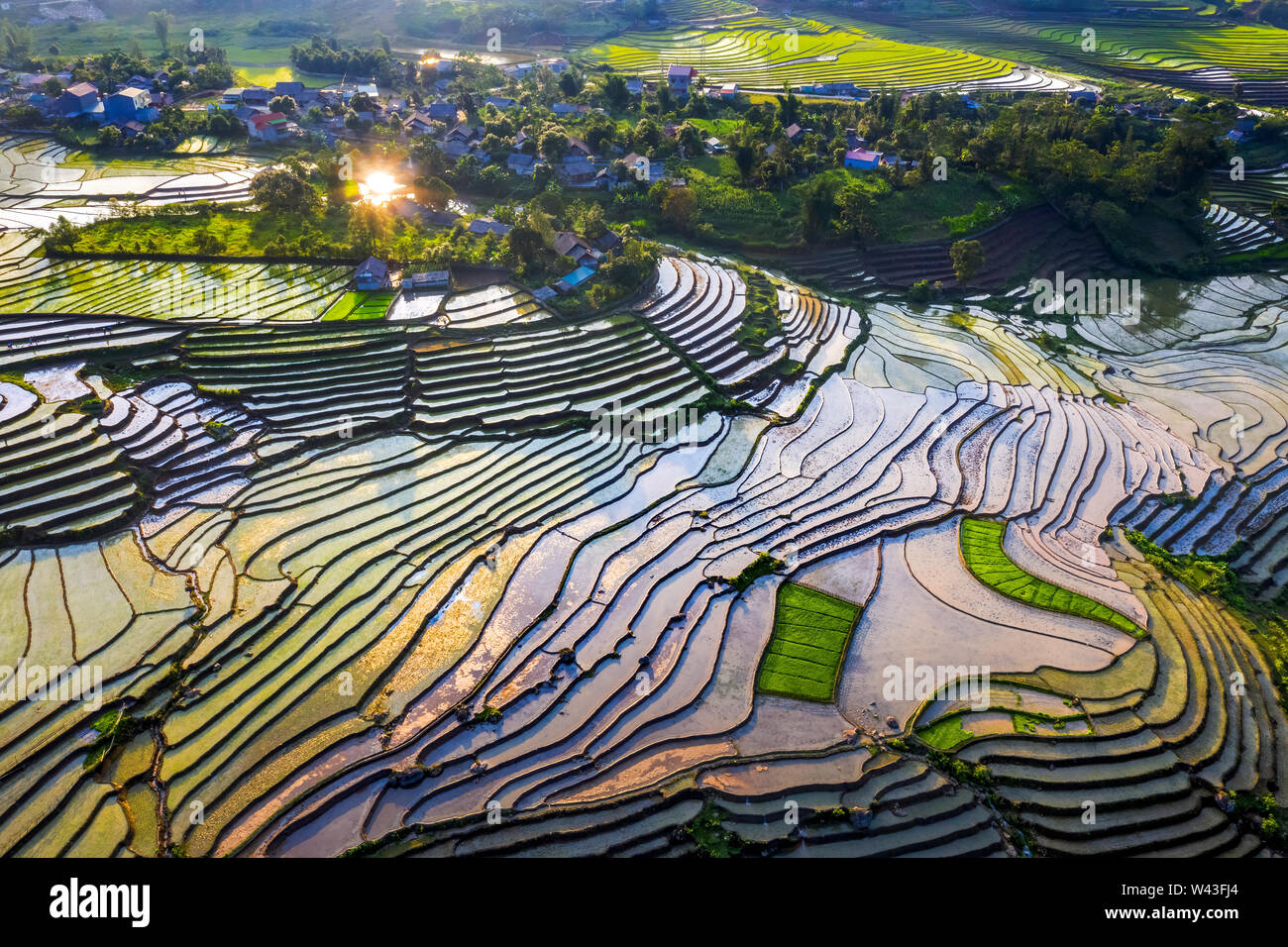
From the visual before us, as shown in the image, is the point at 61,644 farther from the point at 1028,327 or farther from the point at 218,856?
the point at 1028,327

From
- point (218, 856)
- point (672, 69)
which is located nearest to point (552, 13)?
point (672, 69)

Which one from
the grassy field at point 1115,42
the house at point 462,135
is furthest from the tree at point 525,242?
the grassy field at point 1115,42

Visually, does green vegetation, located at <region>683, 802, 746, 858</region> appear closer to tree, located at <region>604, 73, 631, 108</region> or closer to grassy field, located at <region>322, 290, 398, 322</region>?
grassy field, located at <region>322, 290, 398, 322</region>

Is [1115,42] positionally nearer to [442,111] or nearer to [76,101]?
[442,111]

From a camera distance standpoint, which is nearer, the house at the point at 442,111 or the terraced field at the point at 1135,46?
the house at the point at 442,111

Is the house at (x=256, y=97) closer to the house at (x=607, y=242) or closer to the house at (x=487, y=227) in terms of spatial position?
the house at (x=487, y=227)

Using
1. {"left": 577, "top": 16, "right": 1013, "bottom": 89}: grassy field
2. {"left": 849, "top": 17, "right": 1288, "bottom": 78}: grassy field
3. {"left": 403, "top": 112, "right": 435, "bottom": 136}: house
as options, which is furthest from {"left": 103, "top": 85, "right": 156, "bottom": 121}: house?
{"left": 849, "top": 17, "right": 1288, "bottom": 78}: grassy field
